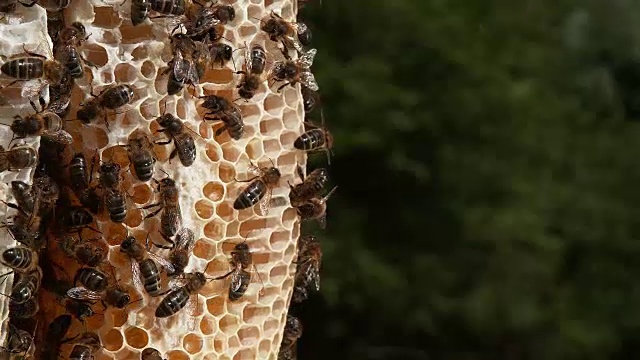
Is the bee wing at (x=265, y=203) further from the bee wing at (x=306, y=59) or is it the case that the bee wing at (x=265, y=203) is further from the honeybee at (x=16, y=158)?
the honeybee at (x=16, y=158)

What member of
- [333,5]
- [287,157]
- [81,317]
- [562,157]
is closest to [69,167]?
[81,317]

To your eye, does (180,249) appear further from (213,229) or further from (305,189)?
(305,189)

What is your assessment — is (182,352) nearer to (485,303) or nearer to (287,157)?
(287,157)

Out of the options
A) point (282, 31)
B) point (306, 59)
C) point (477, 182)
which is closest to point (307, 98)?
point (306, 59)

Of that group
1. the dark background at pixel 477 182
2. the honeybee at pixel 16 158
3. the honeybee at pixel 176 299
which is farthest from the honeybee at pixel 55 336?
the dark background at pixel 477 182

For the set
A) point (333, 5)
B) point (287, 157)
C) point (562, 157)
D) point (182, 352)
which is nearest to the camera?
point (182, 352)

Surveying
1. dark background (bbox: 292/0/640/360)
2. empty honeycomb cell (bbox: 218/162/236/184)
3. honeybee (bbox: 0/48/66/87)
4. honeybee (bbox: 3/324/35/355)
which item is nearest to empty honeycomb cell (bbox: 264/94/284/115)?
empty honeycomb cell (bbox: 218/162/236/184)

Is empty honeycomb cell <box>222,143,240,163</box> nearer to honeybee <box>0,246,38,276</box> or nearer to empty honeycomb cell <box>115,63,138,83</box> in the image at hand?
empty honeycomb cell <box>115,63,138,83</box>
